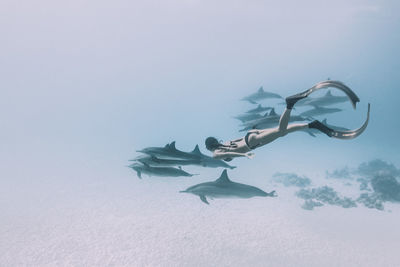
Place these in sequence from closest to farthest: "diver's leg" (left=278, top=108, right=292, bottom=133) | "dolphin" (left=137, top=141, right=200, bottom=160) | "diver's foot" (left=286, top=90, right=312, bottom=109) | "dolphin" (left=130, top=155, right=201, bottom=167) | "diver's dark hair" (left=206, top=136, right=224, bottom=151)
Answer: "diver's foot" (left=286, top=90, right=312, bottom=109)
"diver's leg" (left=278, top=108, right=292, bottom=133)
"diver's dark hair" (left=206, top=136, right=224, bottom=151)
"dolphin" (left=130, top=155, right=201, bottom=167)
"dolphin" (left=137, top=141, right=200, bottom=160)

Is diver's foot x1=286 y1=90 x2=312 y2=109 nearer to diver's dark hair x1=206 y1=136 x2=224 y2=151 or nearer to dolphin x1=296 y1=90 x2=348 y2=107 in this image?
diver's dark hair x1=206 y1=136 x2=224 y2=151

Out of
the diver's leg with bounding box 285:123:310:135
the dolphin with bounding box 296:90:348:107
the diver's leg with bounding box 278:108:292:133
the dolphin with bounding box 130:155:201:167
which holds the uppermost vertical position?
the dolphin with bounding box 296:90:348:107

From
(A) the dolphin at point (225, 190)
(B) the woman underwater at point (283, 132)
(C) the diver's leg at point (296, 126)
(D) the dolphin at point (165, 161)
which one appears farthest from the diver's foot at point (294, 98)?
(D) the dolphin at point (165, 161)

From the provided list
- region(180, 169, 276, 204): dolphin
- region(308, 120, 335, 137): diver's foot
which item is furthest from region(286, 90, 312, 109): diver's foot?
region(180, 169, 276, 204): dolphin

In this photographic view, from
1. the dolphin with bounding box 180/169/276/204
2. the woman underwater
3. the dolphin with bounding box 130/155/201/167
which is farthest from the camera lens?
the dolphin with bounding box 130/155/201/167

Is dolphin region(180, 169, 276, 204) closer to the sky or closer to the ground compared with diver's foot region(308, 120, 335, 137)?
closer to the ground

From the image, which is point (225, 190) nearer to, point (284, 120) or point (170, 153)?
point (170, 153)

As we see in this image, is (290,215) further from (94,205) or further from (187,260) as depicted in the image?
(94,205)

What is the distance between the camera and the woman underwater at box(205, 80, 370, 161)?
4.17 metres

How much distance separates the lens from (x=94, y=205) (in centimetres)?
1262

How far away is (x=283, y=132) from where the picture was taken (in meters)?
4.63

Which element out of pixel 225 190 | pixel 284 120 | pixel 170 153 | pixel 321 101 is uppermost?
pixel 321 101

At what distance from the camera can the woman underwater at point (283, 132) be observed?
417 centimetres

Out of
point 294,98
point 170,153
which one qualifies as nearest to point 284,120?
point 294,98
